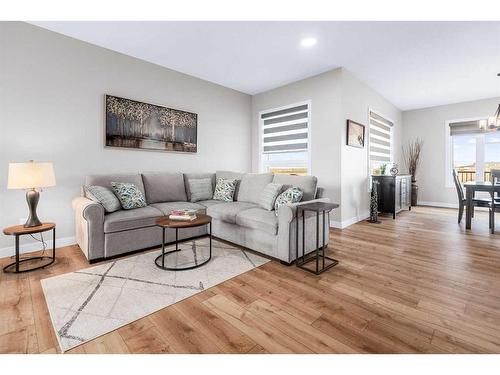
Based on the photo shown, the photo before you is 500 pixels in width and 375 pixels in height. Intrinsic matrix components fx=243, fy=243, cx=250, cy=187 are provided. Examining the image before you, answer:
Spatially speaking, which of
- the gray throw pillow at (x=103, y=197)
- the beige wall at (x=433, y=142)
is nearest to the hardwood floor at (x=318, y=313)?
the gray throw pillow at (x=103, y=197)

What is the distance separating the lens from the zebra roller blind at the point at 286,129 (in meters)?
4.50

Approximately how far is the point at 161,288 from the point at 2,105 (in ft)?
8.76

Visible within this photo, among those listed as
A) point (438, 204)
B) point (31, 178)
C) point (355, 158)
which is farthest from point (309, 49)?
point (438, 204)

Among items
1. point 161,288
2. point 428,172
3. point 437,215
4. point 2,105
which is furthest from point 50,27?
point 428,172

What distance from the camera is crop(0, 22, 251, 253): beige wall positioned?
2689 millimetres

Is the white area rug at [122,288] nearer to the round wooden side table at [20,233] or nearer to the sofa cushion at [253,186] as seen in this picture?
the round wooden side table at [20,233]

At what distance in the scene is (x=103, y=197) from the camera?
9.14ft

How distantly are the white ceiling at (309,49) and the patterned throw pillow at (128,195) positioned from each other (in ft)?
6.14

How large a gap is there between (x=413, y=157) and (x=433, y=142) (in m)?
0.57

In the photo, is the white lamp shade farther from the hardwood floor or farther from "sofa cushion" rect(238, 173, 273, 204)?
"sofa cushion" rect(238, 173, 273, 204)

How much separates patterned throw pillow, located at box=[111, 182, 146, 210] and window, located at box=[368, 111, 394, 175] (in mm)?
4319

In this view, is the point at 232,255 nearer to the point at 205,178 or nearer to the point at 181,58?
the point at 205,178

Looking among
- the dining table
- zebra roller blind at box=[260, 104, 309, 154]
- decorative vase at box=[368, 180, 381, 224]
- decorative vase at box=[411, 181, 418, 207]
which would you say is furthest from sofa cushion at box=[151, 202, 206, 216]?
decorative vase at box=[411, 181, 418, 207]

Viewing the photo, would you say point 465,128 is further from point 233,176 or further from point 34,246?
point 34,246
